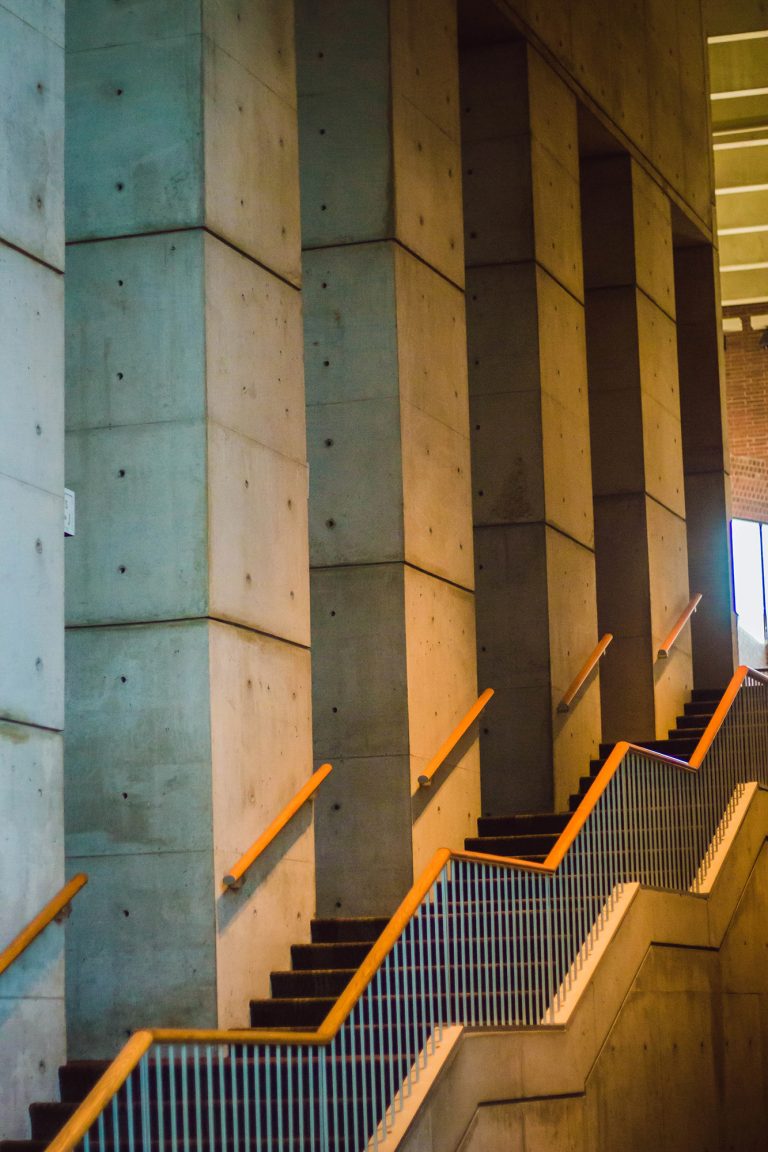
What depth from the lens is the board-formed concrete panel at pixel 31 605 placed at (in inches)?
287

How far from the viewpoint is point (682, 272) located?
723 inches

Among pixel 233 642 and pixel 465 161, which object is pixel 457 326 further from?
pixel 233 642

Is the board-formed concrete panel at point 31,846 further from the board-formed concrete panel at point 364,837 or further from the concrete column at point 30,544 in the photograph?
the board-formed concrete panel at point 364,837

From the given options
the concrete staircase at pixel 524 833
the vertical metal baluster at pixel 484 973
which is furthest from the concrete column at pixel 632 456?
the vertical metal baluster at pixel 484 973

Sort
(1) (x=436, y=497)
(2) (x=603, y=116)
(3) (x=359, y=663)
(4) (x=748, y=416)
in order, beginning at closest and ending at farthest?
(3) (x=359, y=663) → (1) (x=436, y=497) → (2) (x=603, y=116) → (4) (x=748, y=416)

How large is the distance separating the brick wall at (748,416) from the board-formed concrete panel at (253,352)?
15649mm

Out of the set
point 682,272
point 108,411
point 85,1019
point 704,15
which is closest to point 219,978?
point 85,1019

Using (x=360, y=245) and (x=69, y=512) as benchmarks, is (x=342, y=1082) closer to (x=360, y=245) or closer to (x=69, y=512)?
(x=69, y=512)

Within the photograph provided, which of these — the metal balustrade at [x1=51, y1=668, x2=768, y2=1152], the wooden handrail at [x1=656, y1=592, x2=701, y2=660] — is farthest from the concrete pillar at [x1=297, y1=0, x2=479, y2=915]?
the wooden handrail at [x1=656, y1=592, x2=701, y2=660]

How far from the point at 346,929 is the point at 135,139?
4154 millimetres

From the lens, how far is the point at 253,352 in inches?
379

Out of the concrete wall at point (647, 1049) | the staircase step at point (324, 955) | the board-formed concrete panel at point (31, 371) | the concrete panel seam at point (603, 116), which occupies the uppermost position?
the concrete panel seam at point (603, 116)

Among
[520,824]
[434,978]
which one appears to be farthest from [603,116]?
[434,978]

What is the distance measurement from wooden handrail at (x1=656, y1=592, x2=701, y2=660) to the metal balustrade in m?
3.45
